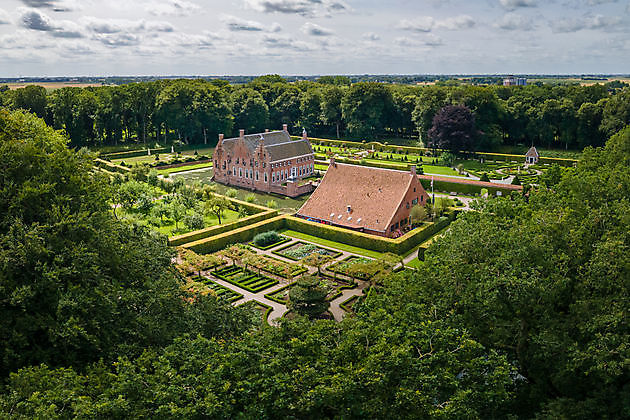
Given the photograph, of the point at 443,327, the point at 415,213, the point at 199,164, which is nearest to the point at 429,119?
the point at 199,164

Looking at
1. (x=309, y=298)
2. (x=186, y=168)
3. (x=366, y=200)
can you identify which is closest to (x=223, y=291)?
(x=309, y=298)

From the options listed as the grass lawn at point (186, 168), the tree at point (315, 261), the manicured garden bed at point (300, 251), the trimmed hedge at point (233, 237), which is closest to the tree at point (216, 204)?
the trimmed hedge at point (233, 237)

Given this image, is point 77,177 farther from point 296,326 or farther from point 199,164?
point 199,164

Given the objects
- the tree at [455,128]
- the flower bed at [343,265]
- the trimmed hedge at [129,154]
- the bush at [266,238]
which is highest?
the tree at [455,128]

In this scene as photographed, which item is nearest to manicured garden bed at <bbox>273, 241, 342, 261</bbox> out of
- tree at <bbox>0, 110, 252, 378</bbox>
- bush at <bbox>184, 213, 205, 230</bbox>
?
bush at <bbox>184, 213, 205, 230</bbox>

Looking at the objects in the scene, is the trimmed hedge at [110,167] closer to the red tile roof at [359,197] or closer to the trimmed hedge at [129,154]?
the trimmed hedge at [129,154]

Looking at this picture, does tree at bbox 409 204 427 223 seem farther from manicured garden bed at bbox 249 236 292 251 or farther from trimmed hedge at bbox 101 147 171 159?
trimmed hedge at bbox 101 147 171 159
